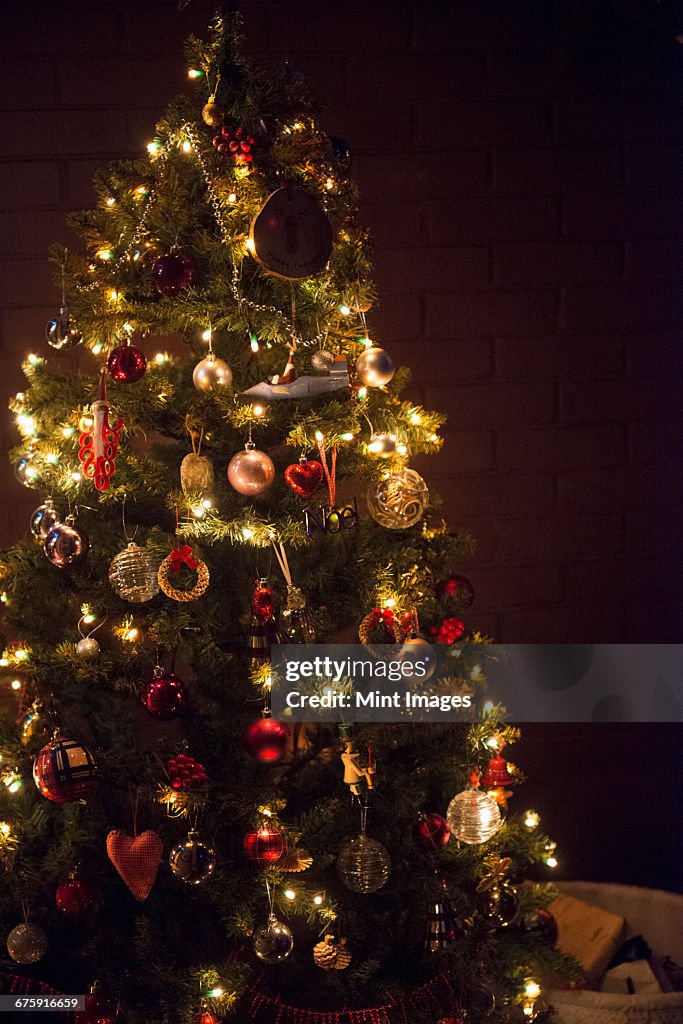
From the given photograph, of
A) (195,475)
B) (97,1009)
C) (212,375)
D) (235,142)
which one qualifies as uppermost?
(235,142)

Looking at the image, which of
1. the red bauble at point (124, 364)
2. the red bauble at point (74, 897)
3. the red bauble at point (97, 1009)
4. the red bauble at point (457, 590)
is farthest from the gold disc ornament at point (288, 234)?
the red bauble at point (97, 1009)

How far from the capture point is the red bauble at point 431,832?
1.37 m

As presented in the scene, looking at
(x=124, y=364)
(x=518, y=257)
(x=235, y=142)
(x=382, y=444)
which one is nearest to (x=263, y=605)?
(x=382, y=444)

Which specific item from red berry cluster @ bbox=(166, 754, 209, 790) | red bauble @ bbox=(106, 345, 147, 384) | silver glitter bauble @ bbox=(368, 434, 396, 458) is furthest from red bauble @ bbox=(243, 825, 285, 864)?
red bauble @ bbox=(106, 345, 147, 384)

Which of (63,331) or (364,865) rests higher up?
(63,331)

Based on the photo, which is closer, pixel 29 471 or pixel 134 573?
pixel 134 573

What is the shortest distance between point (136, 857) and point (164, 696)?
24 cm

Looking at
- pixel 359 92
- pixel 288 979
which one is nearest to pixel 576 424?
pixel 359 92

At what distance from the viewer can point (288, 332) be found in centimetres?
135

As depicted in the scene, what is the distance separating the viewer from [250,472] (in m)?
1.28

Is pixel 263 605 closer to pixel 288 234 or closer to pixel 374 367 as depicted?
pixel 374 367

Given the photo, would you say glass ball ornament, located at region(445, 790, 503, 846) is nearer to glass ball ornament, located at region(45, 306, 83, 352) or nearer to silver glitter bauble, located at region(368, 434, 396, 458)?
silver glitter bauble, located at region(368, 434, 396, 458)

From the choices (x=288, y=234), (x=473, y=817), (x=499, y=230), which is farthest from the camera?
(x=499, y=230)

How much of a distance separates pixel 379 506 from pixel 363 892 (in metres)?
0.56
